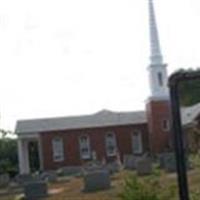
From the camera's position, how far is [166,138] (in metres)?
66.1

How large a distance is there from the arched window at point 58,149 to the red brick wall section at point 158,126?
25.8 ft

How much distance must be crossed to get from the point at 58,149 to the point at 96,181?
35.6 m

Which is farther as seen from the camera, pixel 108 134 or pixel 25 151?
pixel 25 151

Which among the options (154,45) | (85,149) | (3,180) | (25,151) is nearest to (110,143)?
(85,149)

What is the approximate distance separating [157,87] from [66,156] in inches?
394

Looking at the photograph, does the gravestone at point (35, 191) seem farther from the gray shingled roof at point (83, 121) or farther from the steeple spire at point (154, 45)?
the steeple spire at point (154, 45)

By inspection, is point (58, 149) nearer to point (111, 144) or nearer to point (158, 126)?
point (111, 144)

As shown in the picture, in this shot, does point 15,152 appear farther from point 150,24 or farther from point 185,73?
point 185,73

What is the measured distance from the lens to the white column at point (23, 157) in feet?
216

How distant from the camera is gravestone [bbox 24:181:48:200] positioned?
1171 inches

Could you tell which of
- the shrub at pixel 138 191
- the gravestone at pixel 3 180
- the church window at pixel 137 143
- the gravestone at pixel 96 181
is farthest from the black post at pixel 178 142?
the church window at pixel 137 143

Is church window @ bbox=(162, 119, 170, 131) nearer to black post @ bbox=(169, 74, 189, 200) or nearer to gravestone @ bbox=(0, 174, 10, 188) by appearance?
gravestone @ bbox=(0, 174, 10, 188)

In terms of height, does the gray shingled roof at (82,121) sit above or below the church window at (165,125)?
above

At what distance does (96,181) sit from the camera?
102 ft
